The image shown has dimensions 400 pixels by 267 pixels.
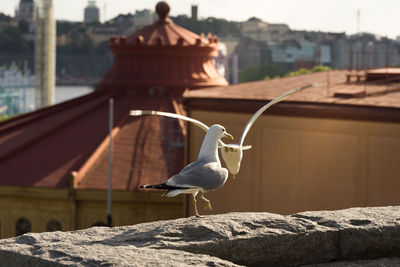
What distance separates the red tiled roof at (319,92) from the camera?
2616 cm

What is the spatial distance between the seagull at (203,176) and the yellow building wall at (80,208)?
74.1 ft

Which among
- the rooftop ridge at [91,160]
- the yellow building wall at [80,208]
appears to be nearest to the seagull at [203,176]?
the yellow building wall at [80,208]

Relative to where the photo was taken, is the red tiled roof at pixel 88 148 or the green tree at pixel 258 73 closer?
the red tiled roof at pixel 88 148

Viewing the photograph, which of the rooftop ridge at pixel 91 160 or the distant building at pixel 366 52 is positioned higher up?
the distant building at pixel 366 52

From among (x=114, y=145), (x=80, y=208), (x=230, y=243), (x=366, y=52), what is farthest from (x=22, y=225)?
(x=230, y=243)

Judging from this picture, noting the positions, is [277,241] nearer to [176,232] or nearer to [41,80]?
[176,232]

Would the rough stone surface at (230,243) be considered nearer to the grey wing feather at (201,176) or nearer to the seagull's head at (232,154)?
Answer: the grey wing feather at (201,176)

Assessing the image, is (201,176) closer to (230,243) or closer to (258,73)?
(230,243)

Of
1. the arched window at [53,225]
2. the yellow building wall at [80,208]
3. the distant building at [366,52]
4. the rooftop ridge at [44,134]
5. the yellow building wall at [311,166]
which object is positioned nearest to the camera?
the yellow building wall at [311,166]

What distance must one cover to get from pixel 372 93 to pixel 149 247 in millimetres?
20069

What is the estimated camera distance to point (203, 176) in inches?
343

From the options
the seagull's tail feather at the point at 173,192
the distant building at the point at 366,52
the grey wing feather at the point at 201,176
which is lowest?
the seagull's tail feather at the point at 173,192

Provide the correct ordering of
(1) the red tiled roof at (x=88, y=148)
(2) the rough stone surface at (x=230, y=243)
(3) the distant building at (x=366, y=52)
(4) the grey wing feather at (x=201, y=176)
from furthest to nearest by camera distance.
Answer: (1) the red tiled roof at (x=88, y=148)
(3) the distant building at (x=366, y=52)
(4) the grey wing feather at (x=201, y=176)
(2) the rough stone surface at (x=230, y=243)

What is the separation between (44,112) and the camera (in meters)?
41.2
